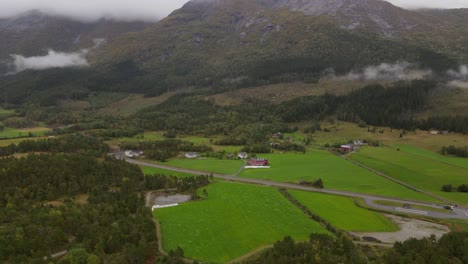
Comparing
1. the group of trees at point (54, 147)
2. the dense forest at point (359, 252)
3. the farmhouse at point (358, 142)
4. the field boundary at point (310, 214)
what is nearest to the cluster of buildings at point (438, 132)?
the farmhouse at point (358, 142)

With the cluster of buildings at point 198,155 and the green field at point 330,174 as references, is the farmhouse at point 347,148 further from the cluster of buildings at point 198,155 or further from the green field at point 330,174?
the cluster of buildings at point 198,155

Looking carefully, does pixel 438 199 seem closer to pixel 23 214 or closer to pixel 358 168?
pixel 358 168

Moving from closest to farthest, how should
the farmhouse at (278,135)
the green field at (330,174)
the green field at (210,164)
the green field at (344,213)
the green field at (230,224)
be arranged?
the green field at (230,224), the green field at (344,213), the green field at (330,174), the green field at (210,164), the farmhouse at (278,135)

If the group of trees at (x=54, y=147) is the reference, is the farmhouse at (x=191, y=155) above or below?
below

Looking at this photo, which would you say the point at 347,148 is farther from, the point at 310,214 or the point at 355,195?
the point at 310,214

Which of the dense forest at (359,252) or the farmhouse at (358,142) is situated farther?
the farmhouse at (358,142)

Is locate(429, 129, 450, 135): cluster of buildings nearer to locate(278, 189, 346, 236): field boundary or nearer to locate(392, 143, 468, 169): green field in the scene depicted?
locate(392, 143, 468, 169): green field
